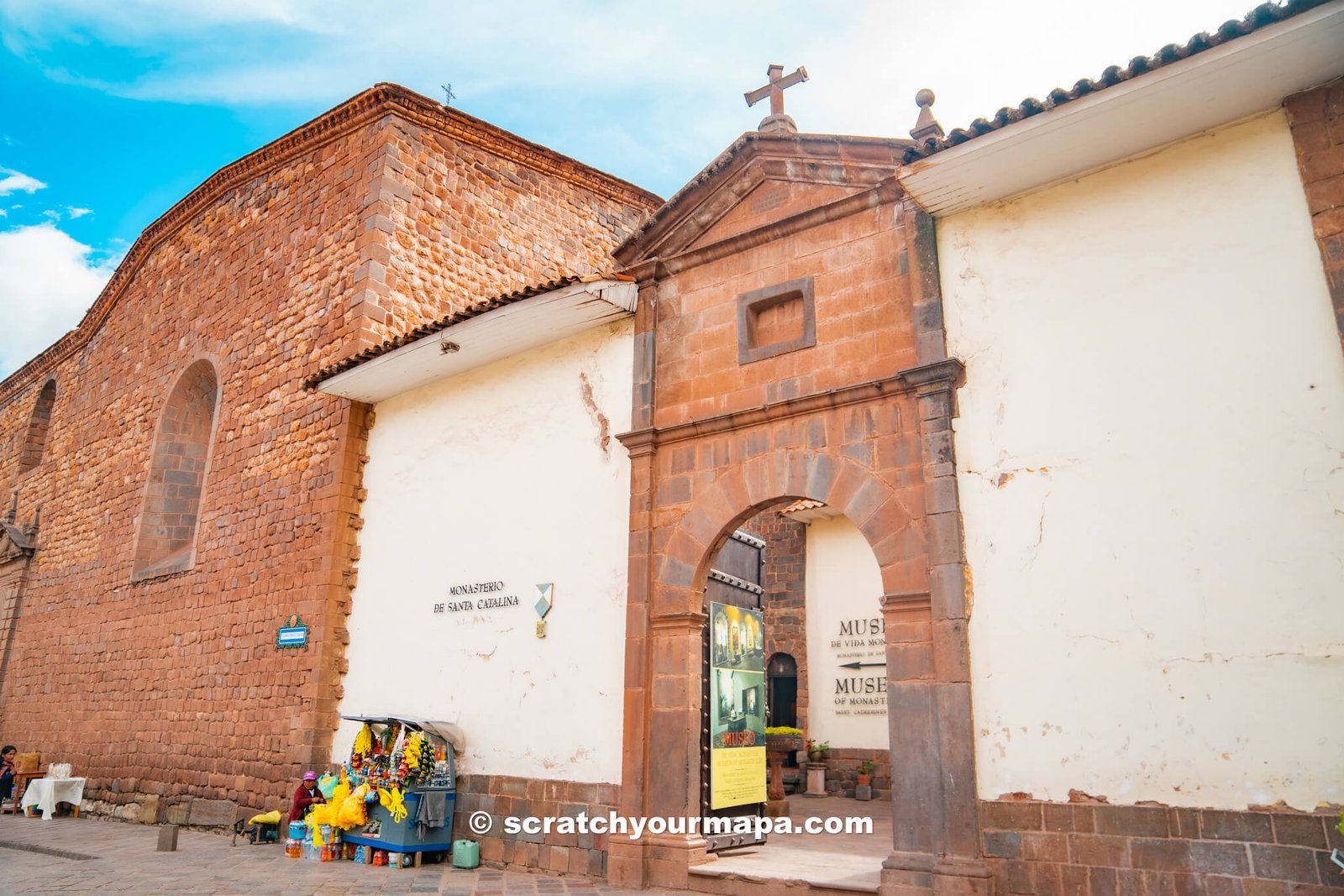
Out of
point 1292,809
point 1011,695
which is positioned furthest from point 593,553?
point 1292,809

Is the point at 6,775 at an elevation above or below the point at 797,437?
below

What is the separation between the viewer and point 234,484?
1273 cm

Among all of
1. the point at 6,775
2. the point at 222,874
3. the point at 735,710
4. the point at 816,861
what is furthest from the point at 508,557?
the point at 6,775

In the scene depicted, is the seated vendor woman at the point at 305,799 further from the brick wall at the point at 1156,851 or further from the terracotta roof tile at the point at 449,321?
the brick wall at the point at 1156,851

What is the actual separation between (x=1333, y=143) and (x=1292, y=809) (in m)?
3.90

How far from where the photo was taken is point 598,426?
28.9ft

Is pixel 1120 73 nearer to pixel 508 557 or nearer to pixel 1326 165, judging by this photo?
pixel 1326 165

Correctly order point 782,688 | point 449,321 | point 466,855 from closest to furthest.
→ point 466,855, point 449,321, point 782,688

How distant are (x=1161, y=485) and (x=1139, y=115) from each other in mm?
2410

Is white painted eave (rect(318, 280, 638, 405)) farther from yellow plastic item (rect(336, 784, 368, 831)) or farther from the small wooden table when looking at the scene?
the small wooden table

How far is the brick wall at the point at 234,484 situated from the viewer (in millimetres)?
10930

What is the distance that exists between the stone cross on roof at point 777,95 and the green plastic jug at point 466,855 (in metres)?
6.85

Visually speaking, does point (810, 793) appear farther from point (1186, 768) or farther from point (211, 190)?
point (211, 190)

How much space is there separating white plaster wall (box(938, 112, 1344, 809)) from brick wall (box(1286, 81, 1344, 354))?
0.28 feet
